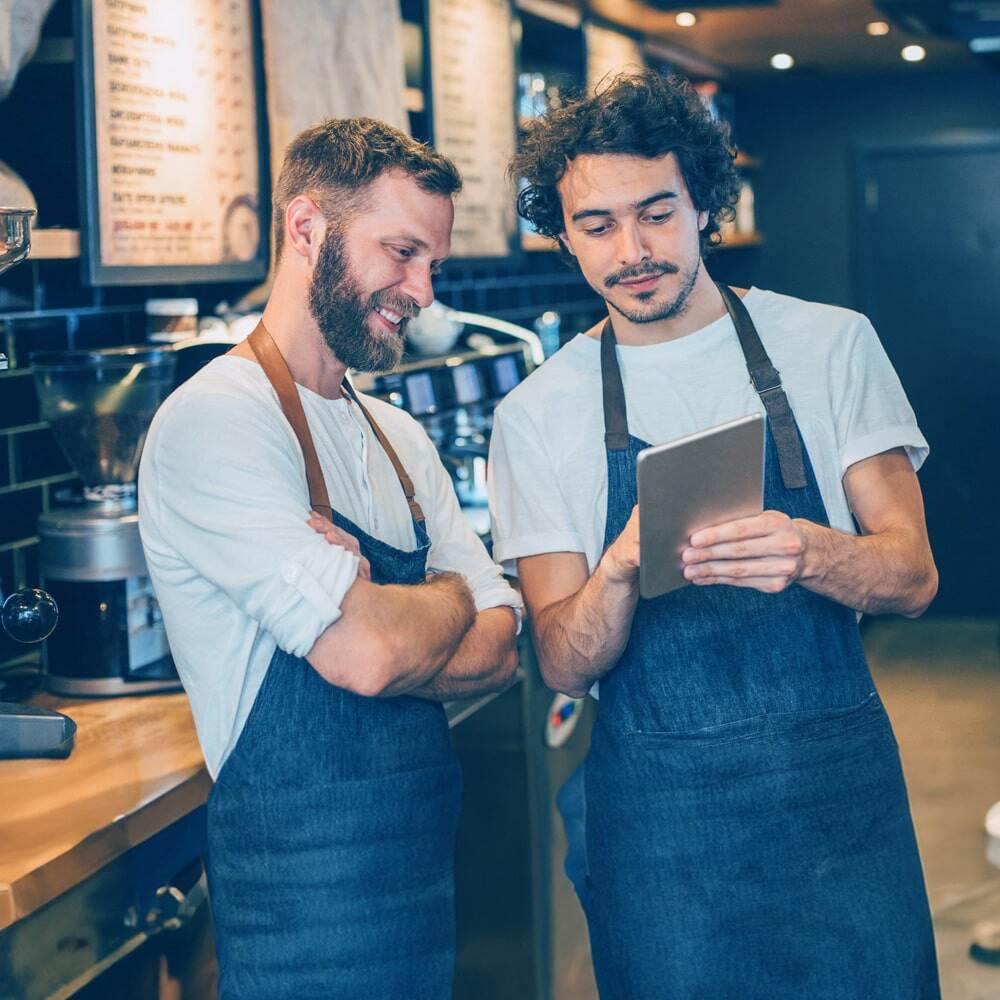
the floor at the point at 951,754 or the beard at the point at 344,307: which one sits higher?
the beard at the point at 344,307

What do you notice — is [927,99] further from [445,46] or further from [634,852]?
[634,852]

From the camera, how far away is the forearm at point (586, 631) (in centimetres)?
170

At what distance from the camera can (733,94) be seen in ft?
20.9

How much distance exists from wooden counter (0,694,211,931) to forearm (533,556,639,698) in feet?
1.52

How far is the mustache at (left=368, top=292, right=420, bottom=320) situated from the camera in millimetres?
1683

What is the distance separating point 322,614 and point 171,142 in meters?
1.36

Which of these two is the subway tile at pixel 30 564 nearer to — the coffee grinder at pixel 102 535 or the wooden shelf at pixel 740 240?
the coffee grinder at pixel 102 535

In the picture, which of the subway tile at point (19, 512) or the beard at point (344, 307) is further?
the subway tile at point (19, 512)

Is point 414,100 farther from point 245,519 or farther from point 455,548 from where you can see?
point 245,519

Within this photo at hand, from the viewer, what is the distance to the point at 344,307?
5.47 feet

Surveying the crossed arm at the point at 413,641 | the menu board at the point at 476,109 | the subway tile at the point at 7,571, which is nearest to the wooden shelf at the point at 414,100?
the menu board at the point at 476,109

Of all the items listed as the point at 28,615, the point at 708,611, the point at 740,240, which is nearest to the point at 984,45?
the point at 740,240

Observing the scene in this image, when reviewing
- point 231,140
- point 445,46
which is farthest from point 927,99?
point 231,140

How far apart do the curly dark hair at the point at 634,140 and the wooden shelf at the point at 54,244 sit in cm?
74
